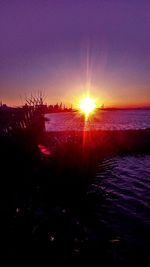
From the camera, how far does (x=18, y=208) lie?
568 cm

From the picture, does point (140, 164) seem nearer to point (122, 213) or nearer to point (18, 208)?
point (122, 213)

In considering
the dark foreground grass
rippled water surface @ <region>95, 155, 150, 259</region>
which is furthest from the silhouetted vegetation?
rippled water surface @ <region>95, 155, 150, 259</region>

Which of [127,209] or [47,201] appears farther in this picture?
[127,209]

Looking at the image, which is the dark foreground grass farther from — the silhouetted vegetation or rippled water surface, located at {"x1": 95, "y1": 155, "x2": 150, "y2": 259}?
rippled water surface, located at {"x1": 95, "y1": 155, "x2": 150, "y2": 259}

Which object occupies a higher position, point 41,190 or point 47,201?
point 41,190

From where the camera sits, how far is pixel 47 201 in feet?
31.4

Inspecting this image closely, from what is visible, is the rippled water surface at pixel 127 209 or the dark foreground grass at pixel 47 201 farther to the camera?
the rippled water surface at pixel 127 209

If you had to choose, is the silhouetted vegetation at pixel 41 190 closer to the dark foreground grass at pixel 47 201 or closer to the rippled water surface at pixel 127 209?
the dark foreground grass at pixel 47 201

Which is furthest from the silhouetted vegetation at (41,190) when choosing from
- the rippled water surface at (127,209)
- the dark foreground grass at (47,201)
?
the rippled water surface at (127,209)

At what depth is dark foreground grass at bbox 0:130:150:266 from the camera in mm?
4746

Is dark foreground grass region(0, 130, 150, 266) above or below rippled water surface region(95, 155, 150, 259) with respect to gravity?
above

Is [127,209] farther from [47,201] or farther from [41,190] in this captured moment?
[41,190]

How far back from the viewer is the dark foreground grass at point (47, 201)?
4746 mm

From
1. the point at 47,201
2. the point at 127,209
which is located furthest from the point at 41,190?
the point at 127,209
